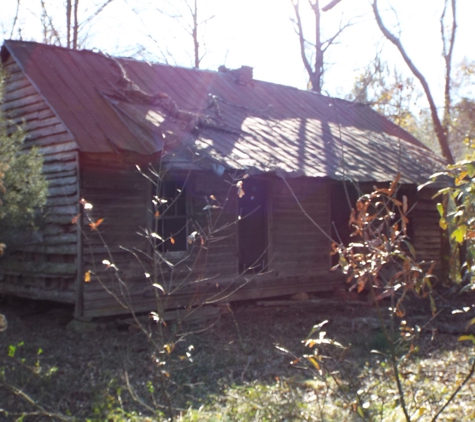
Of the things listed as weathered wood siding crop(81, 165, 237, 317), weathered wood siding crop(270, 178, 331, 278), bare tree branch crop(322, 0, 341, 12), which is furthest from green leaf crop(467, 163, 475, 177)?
weathered wood siding crop(270, 178, 331, 278)

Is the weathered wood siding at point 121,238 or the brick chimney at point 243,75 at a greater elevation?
the brick chimney at point 243,75

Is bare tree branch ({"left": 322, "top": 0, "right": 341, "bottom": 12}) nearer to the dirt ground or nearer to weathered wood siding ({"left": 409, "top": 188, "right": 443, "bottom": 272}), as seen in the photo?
the dirt ground

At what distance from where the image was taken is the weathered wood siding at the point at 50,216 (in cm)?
995

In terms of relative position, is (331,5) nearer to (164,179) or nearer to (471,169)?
(164,179)

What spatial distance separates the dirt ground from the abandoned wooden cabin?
0.46 m

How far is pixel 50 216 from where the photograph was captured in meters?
10.4

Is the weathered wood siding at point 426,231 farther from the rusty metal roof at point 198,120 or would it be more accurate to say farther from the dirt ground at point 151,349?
the dirt ground at point 151,349

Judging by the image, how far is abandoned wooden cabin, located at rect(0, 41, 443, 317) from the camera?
9766 mm

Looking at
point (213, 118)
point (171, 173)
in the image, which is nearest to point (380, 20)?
point (213, 118)

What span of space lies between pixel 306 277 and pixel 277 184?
2.00m

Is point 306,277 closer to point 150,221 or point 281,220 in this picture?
point 281,220

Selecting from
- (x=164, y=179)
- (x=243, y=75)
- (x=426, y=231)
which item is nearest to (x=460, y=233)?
(x=164, y=179)

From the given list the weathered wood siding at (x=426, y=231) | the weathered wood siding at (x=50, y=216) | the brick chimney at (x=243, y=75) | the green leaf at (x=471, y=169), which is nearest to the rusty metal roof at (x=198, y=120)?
the brick chimney at (x=243, y=75)

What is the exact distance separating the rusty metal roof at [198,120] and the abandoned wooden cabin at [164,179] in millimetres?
37
